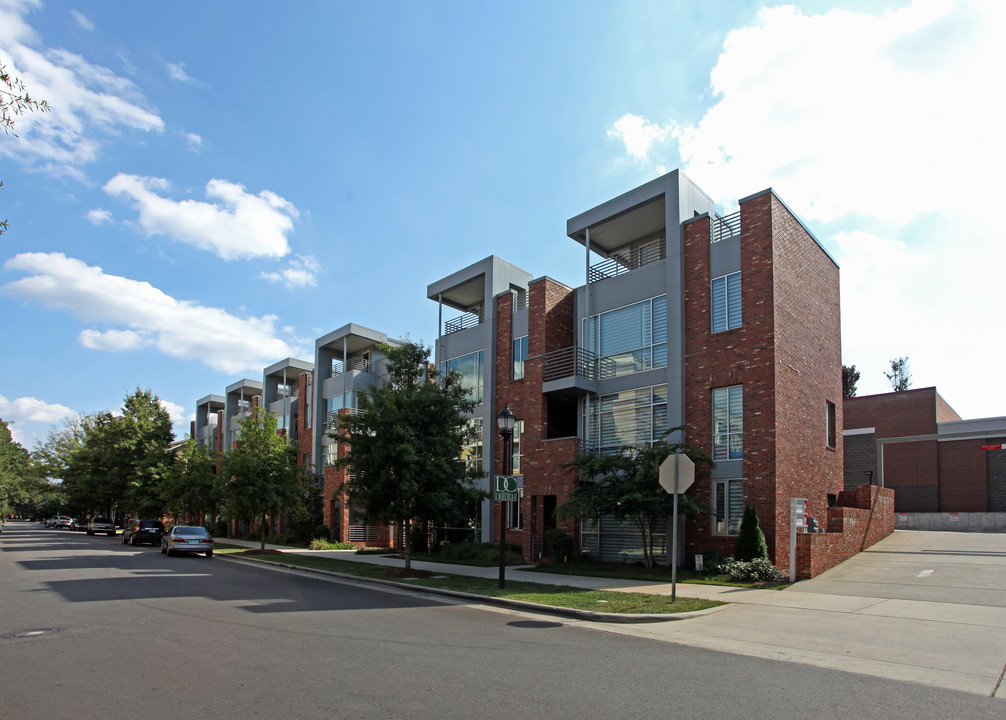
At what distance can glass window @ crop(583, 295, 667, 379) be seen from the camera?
2203cm

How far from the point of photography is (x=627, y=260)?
1057 inches

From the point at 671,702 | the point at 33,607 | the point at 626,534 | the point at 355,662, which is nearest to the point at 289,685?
the point at 355,662

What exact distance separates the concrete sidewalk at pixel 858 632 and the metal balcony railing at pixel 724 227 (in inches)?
419

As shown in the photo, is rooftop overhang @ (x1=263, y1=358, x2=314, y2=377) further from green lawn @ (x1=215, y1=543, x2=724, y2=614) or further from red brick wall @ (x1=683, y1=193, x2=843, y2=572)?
red brick wall @ (x1=683, y1=193, x2=843, y2=572)

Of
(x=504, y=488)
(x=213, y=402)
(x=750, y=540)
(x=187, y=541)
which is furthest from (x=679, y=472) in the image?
(x=213, y=402)

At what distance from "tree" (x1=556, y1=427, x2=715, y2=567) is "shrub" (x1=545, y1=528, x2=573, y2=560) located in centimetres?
222

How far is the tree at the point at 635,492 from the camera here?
1828 cm

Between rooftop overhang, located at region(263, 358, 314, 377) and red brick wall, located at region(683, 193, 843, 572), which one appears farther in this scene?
rooftop overhang, located at region(263, 358, 314, 377)

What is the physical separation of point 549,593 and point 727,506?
7.07m

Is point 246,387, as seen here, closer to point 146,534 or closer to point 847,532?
point 146,534

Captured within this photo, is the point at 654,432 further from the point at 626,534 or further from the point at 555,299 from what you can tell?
the point at 555,299

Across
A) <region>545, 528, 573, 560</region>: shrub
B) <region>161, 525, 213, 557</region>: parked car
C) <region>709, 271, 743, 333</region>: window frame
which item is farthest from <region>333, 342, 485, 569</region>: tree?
<region>161, 525, 213, 557</region>: parked car

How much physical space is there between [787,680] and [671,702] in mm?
1845

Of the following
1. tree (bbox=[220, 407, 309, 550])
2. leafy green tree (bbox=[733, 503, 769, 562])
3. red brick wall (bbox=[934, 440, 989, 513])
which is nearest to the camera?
leafy green tree (bbox=[733, 503, 769, 562])
